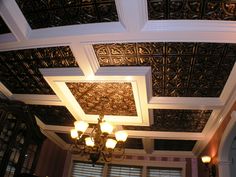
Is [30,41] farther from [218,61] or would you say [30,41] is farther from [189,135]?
[189,135]

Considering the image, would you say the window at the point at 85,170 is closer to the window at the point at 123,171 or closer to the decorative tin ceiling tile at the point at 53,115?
the window at the point at 123,171

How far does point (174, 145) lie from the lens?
7.06 metres

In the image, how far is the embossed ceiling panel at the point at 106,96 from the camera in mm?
4234

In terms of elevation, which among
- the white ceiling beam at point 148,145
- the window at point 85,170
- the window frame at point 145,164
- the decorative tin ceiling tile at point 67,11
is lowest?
the window at point 85,170

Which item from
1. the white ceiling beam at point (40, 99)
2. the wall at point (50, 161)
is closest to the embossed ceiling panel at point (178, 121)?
the white ceiling beam at point (40, 99)

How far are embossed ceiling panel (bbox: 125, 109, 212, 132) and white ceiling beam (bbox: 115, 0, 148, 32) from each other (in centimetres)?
234

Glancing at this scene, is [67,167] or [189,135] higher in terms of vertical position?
[189,135]

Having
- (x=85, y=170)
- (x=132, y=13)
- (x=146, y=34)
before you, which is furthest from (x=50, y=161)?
(x=132, y=13)

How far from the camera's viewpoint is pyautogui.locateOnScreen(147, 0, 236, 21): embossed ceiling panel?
2.48 meters

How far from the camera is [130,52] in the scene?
133 inches

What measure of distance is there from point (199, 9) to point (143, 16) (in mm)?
556

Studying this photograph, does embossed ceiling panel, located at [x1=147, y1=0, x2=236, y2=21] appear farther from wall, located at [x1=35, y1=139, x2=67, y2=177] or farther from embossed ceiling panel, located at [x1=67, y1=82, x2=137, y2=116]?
wall, located at [x1=35, y1=139, x2=67, y2=177]

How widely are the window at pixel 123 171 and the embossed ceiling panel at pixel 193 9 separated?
6.09m

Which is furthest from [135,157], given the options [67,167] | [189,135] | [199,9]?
[199,9]
